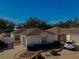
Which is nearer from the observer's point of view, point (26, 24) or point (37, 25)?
point (37, 25)

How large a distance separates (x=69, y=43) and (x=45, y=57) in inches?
338

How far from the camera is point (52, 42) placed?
118 feet

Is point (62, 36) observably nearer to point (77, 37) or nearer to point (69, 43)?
point (77, 37)

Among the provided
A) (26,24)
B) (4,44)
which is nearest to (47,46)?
(4,44)

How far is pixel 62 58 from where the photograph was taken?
24750mm

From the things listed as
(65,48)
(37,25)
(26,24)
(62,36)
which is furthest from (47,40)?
(26,24)

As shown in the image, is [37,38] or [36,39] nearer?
[36,39]

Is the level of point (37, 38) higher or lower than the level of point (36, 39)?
higher

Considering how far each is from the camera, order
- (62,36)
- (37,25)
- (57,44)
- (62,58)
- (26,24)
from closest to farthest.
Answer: (62,58)
(57,44)
(62,36)
(37,25)
(26,24)

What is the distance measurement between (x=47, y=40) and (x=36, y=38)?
2992 millimetres

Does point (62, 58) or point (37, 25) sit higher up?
point (37, 25)

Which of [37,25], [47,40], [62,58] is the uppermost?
[37,25]

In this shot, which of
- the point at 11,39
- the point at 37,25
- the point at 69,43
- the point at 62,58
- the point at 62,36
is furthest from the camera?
the point at 37,25

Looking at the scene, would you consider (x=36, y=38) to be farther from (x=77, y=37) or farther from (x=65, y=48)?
(x=77, y=37)
